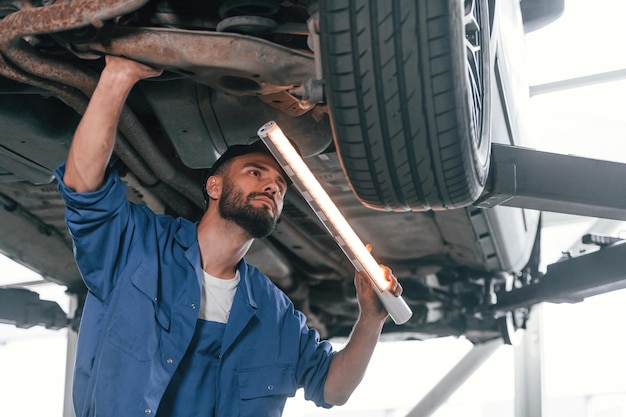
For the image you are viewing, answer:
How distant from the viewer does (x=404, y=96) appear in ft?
4.34

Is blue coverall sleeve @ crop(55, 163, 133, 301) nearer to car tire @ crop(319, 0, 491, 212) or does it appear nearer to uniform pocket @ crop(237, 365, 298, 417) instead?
uniform pocket @ crop(237, 365, 298, 417)

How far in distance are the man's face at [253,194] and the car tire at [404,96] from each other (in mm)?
443

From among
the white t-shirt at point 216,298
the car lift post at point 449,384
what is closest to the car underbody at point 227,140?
the white t-shirt at point 216,298

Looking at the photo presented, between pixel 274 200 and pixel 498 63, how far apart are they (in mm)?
697

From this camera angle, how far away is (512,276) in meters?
3.22

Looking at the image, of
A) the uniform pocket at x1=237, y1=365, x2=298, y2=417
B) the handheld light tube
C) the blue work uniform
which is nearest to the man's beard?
the blue work uniform

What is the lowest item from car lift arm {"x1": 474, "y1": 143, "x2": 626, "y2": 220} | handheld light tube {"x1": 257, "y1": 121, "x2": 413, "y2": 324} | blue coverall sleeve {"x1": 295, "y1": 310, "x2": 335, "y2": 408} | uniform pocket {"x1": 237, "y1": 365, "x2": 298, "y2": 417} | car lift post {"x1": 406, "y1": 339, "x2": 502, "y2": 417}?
uniform pocket {"x1": 237, "y1": 365, "x2": 298, "y2": 417}

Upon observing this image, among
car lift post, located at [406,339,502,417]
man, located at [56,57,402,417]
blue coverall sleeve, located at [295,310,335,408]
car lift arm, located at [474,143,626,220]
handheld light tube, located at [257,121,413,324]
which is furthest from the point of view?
car lift post, located at [406,339,502,417]

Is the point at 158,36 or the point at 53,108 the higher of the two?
the point at 53,108

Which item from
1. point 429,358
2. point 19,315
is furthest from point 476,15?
point 429,358

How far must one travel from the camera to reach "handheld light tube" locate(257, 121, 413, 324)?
1.51 metres

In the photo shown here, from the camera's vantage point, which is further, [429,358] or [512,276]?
[429,358]

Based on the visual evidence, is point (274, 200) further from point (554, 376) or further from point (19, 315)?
point (554, 376)

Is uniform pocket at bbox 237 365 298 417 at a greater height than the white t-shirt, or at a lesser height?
lesser
